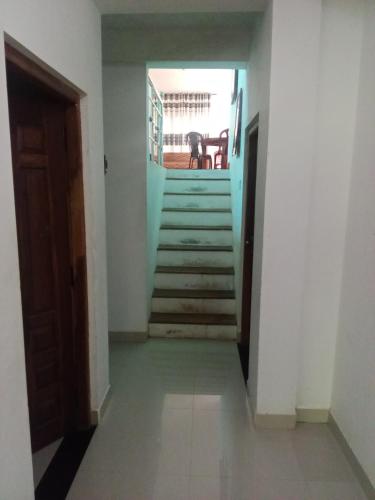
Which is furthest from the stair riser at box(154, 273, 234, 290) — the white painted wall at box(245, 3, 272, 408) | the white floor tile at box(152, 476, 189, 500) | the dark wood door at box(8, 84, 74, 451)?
the white floor tile at box(152, 476, 189, 500)

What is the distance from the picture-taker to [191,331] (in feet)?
11.0

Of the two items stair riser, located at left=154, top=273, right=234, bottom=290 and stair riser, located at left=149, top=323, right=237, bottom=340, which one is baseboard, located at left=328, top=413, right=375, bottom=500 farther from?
stair riser, located at left=154, top=273, right=234, bottom=290

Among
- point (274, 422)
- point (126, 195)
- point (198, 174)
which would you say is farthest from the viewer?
point (198, 174)

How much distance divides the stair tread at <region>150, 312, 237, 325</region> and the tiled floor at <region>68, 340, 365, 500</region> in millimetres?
745

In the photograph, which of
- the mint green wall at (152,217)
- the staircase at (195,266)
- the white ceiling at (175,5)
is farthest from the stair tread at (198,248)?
the white ceiling at (175,5)

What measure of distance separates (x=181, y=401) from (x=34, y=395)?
0.98m

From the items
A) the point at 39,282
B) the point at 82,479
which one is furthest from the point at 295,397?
the point at 39,282

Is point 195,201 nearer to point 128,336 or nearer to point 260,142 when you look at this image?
point 128,336

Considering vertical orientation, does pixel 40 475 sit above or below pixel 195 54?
below

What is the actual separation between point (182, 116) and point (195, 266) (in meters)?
5.20

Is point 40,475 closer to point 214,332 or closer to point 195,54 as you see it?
point 214,332

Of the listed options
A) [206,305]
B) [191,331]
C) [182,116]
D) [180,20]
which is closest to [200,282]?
[206,305]

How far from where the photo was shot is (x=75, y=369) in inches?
79.4

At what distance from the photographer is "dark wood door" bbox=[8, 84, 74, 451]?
5.42 feet
